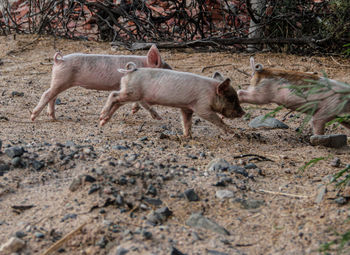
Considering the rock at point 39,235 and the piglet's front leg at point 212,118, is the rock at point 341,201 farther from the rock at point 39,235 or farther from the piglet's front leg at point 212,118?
the rock at point 39,235

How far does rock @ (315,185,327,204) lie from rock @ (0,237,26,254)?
1666mm

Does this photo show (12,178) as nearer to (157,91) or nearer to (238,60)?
(157,91)

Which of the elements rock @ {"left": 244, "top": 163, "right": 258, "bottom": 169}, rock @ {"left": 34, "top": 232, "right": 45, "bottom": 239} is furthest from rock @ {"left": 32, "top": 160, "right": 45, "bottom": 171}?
rock @ {"left": 244, "top": 163, "right": 258, "bottom": 169}

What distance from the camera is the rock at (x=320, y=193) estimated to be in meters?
2.61

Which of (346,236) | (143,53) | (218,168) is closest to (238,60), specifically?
(143,53)

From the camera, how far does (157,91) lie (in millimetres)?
3818

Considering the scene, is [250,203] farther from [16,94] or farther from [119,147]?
[16,94]

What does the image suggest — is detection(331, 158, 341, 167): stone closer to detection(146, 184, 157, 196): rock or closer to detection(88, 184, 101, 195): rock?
detection(146, 184, 157, 196): rock

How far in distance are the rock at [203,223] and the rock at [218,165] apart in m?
0.70

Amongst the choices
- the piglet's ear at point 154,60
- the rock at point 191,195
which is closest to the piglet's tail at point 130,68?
the piglet's ear at point 154,60

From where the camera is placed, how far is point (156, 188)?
267 centimetres

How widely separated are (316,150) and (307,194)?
116cm

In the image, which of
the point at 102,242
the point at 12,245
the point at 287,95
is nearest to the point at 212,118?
the point at 287,95

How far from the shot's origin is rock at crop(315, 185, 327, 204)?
2.61 meters
